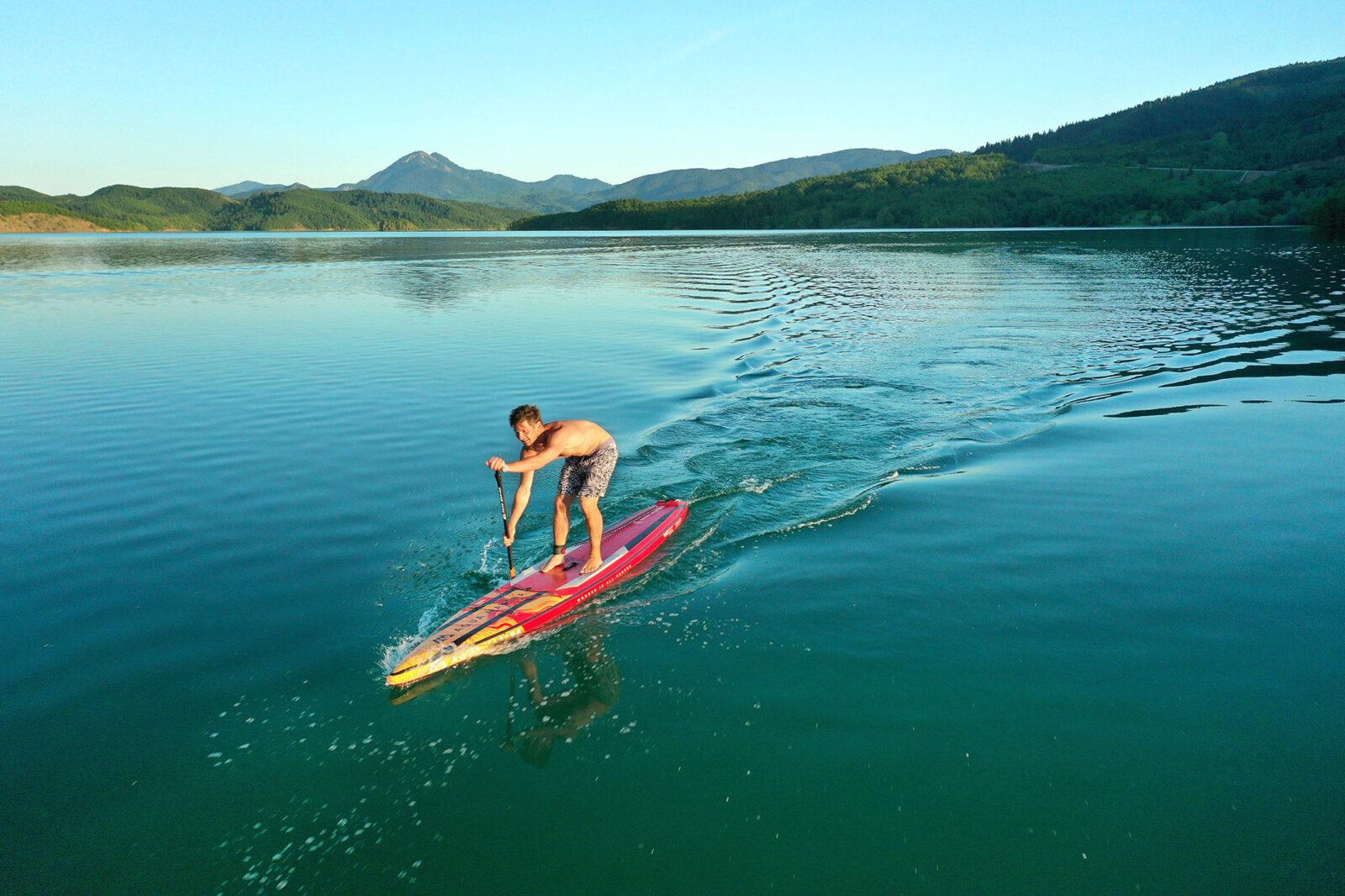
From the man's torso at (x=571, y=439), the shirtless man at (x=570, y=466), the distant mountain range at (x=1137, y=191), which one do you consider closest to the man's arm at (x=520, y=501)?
the shirtless man at (x=570, y=466)

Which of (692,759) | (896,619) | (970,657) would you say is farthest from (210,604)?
(970,657)

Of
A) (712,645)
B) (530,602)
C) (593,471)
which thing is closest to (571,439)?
(593,471)

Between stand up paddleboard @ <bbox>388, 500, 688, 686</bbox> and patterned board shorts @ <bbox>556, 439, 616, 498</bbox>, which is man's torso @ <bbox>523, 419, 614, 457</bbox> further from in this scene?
stand up paddleboard @ <bbox>388, 500, 688, 686</bbox>

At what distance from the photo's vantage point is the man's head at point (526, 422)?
30.3ft

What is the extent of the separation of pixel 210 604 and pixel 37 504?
596 cm

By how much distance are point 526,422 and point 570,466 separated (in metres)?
1.40

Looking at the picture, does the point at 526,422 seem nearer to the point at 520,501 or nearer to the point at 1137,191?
the point at 520,501

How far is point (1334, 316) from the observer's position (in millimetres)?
31266

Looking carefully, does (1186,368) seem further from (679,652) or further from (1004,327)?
(679,652)

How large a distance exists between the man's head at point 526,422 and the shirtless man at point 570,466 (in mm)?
10

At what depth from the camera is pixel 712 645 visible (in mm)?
8938

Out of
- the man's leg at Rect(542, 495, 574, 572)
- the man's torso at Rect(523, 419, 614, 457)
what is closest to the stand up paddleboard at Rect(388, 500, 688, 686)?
the man's leg at Rect(542, 495, 574, 572)

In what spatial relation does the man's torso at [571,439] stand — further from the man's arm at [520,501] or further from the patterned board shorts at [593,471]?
the man's arm at [520,501]

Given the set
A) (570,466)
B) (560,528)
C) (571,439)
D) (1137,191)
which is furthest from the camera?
(1137,191)
